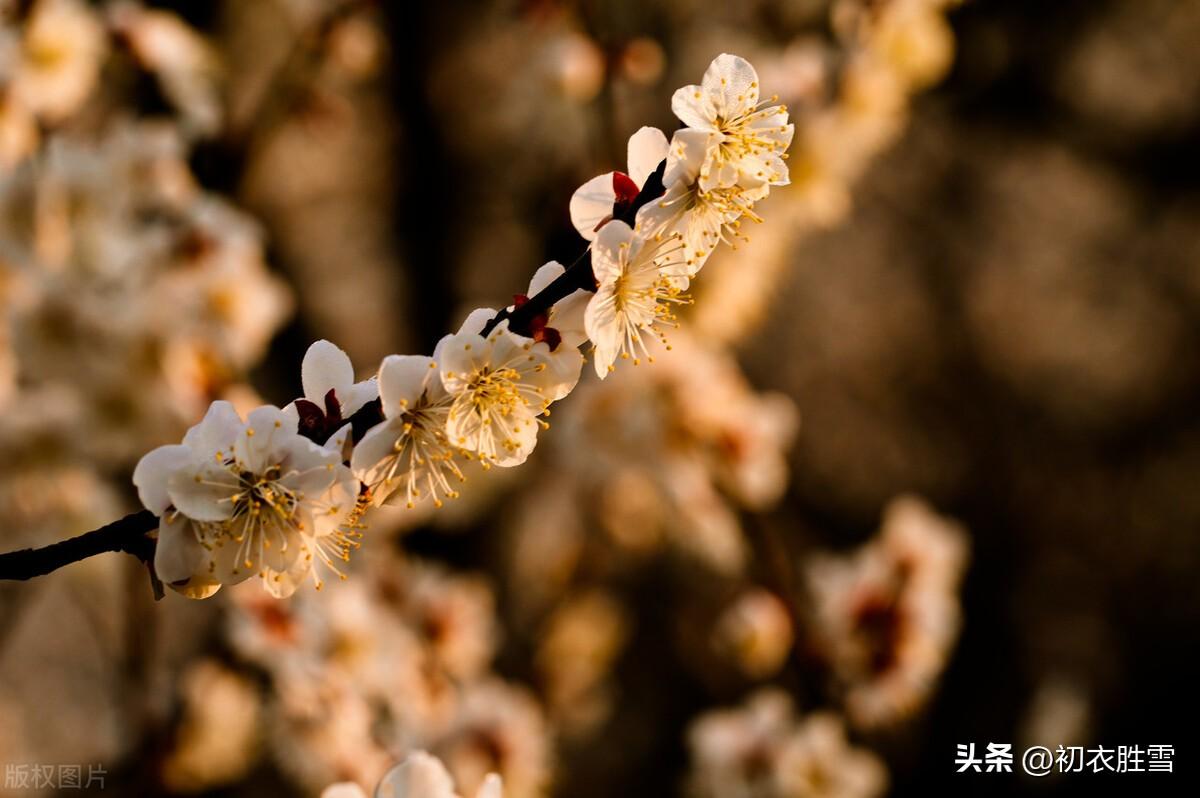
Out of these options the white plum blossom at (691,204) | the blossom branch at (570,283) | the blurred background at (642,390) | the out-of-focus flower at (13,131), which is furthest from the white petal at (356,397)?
the out-of-focus flower at (13,131)

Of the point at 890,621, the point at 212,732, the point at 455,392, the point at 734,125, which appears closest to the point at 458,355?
the point at 455,392

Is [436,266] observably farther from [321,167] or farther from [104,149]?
[104,149]

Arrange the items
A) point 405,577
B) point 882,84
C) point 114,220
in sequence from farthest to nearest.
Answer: point 405,577 → point 882,84 → point 114,220

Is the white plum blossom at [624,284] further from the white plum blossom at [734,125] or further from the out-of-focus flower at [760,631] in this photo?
the out-of-focus flower at [760,631]

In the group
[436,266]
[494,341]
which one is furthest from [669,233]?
[436,266]

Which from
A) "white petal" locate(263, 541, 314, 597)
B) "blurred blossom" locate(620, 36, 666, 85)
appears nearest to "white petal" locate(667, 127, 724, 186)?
"white petal" locate(263, 541, 314, 597)

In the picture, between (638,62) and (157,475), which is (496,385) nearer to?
(157,475)
